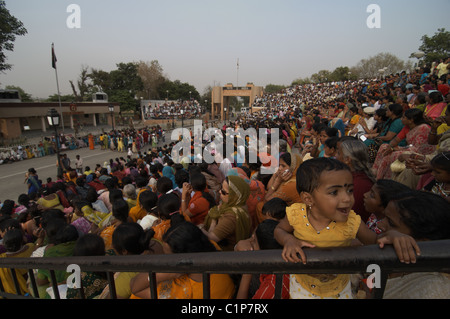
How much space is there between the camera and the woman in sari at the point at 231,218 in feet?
8.16

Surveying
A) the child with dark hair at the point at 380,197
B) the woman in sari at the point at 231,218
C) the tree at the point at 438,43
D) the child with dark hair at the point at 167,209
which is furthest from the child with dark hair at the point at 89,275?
the tree at the point at 438,43

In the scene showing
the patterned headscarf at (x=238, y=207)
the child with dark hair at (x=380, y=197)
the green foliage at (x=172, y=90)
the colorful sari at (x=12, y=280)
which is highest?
the green foliage at (x=172, y=90)

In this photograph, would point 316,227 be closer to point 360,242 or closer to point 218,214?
point 360,242

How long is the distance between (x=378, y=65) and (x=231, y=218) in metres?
63.4

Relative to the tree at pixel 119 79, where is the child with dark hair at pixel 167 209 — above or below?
below

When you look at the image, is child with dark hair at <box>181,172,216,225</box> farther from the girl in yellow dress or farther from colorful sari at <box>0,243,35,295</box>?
colorful sari at <box>0,243,35,295</box>

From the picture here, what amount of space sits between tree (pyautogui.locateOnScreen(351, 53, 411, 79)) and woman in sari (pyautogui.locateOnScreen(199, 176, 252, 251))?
5775 cm

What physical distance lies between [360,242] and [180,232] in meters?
1.23

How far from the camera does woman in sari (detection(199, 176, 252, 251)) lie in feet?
8.16

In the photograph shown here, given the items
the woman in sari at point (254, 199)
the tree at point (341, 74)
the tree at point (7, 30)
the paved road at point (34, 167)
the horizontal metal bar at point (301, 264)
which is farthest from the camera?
the tree at point (341, 74)

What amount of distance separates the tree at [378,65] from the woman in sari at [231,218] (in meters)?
57.7

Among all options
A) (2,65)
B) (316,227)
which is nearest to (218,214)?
(316,227)

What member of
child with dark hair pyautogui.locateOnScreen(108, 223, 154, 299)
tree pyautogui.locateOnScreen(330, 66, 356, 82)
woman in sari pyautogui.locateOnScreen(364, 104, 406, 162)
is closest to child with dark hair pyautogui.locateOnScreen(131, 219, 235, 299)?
child with dark hair pyautogui.locateOnScreen(108, 223, 154, 299)

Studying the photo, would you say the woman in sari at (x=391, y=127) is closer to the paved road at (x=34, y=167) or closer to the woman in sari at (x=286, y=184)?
the woman in sari at (x=286, y=184)
